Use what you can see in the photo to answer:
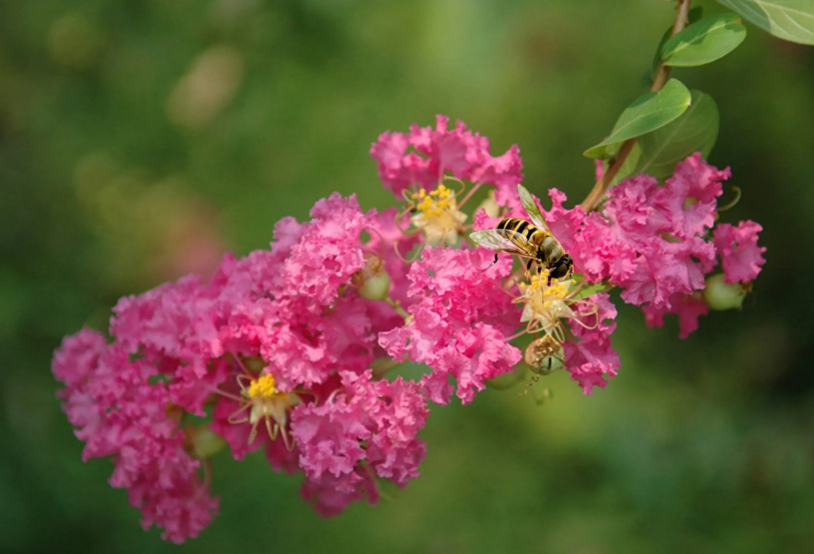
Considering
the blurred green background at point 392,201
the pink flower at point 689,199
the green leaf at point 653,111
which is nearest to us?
the green leaf at point 653,111

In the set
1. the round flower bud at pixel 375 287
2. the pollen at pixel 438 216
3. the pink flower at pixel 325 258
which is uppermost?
the pollen at pixel 438 216

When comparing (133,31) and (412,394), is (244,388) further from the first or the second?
(133,31)

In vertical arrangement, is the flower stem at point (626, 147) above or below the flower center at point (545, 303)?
above

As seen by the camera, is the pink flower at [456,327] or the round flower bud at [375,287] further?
the round flower bud at [375,287]

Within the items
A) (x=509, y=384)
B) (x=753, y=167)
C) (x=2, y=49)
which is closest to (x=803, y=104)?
(x=753, y=167)

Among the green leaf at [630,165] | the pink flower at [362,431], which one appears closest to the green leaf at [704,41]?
the green leaf at [630,165]

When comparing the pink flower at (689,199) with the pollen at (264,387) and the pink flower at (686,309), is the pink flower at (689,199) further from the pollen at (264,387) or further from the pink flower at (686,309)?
the pollen at (264,387)

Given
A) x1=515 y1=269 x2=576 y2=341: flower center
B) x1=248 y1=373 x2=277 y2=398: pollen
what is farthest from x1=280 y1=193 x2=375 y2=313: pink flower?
x1=515 y1=269 x2=576 y2=341: flower center

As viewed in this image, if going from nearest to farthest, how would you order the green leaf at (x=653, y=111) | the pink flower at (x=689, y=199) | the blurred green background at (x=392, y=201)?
the green leaf at (x=653, y=111) → the pink flower at (x=689, y=199) → the blurred green background at (x=392, y=201)
